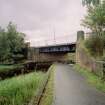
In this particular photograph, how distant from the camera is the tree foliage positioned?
62206mm

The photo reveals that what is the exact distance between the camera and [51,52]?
6862cm

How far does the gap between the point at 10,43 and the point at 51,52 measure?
1019 cm

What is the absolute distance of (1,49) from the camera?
2440 inches

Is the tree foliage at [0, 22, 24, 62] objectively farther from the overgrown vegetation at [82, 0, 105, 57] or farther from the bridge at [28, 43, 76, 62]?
the overgrown vegetation at [82, 0, 105, 57]

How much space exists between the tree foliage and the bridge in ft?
11.4

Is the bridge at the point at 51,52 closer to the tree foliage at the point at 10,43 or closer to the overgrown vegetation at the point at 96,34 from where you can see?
the tree foliage at the point at 10,43

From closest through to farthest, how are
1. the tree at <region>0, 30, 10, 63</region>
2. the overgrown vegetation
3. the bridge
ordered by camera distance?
the overgrown vegetation, the tree at <region>0, 30, 10, 63</region>, the bridge

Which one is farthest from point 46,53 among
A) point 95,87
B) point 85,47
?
point 95,87

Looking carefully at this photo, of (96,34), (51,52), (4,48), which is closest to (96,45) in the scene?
(96,34)

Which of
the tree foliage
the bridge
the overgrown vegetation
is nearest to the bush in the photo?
the overgrown vegetation

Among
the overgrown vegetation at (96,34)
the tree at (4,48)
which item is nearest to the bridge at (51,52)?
the tree at (4,48)

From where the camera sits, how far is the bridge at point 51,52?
62.1m

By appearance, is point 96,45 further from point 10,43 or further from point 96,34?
point 10,43

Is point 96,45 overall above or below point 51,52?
above
